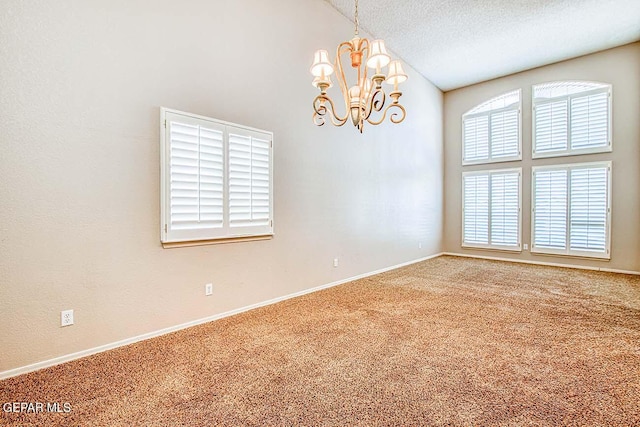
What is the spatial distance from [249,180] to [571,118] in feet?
20.8

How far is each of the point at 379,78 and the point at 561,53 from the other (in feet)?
18.1

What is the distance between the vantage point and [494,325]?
3135 mm

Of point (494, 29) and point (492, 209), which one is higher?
point (494, 29)

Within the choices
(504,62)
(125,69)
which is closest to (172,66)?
(125,69)

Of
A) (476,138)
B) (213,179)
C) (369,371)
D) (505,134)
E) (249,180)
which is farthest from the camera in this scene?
(476,138)

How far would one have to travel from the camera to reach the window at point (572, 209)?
5.75 meters

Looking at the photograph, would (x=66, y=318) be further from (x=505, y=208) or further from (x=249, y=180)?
(x=505, y=208)

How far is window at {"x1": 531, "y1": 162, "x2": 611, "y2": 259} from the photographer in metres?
5.75

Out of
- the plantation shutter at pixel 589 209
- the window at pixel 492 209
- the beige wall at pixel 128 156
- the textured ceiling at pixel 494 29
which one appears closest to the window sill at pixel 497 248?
the window at pixel 492 209

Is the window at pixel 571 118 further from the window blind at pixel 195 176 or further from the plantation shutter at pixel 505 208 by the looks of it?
the window blind at pixel 195 176

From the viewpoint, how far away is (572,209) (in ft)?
19.7

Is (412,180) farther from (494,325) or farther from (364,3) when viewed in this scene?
(494,325)

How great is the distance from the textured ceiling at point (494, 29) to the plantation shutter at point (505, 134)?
37.6 inches

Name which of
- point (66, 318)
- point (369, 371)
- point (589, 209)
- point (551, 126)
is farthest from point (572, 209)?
point (66, 318)
